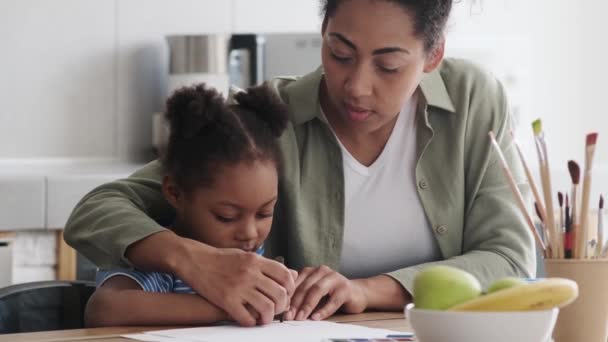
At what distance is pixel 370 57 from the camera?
152 centimetres

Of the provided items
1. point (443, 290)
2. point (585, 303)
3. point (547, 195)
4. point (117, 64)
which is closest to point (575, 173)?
point (547, 195)

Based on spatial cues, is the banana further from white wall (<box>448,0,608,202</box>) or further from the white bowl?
white wall (<box>448,0,608,202</box>)

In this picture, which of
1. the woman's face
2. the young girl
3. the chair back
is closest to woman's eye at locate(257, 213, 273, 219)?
the young girl

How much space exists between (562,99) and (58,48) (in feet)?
6.94

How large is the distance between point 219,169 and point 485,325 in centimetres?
71

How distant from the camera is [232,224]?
1527mm

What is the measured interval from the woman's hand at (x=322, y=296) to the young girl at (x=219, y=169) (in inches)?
6.7

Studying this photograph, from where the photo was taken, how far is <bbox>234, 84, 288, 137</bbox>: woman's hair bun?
1630 mm

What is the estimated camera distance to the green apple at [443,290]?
0.97 meters

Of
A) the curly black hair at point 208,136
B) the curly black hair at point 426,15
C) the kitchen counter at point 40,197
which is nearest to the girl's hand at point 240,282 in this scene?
the curly black hair at point 208,136

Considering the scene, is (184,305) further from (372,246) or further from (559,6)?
(559,6)

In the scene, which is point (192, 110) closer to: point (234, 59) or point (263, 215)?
point (263, 215)

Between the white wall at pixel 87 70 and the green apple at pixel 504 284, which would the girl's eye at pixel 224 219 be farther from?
the white wall at pixel 87 70

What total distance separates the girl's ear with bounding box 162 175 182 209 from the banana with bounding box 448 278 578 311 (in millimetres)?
740
